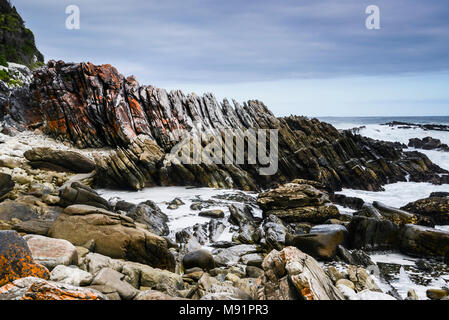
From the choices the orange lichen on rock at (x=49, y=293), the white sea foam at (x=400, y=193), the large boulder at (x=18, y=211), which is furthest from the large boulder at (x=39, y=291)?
the white sea foam at (x=400, y=193)

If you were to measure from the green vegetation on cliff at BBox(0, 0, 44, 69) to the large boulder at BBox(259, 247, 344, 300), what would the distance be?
72620 millimetres

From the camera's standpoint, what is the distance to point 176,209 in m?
15.3

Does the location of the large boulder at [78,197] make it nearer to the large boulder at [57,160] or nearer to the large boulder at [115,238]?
the large boulder at [115,238]

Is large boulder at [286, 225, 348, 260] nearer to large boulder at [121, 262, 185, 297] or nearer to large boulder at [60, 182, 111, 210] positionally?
large boulder at [121, 262, 185, 297]

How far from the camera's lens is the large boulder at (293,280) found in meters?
4.75

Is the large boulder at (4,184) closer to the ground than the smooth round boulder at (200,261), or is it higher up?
higher up

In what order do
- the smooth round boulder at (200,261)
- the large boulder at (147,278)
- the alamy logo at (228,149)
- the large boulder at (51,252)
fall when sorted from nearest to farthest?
the large boulder at (51,252), the large boulder at (147,278), the smooth round boulder at (200,261), the alamy logo at (228,149)

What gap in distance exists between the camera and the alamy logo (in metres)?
22.3

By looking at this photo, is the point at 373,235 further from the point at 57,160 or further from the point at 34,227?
the point at 57,160

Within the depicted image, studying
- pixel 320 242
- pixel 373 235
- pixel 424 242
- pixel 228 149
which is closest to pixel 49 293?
pixel 320 242

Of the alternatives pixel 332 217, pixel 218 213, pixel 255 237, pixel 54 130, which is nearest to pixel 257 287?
pixel 255 237

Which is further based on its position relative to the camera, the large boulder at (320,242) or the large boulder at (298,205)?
the large boulder at (298,205)

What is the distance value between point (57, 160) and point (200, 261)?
16.0m

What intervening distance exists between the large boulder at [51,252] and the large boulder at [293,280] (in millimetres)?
4214
